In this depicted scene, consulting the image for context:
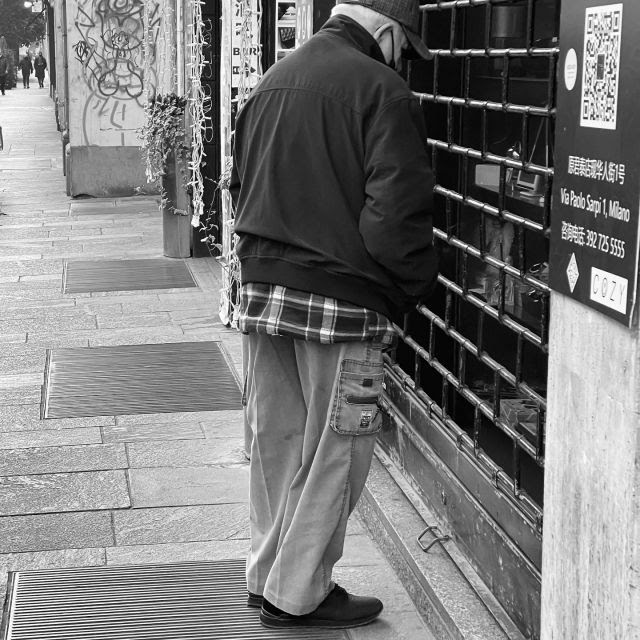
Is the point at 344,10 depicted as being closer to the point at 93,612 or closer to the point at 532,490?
the point at 532,490

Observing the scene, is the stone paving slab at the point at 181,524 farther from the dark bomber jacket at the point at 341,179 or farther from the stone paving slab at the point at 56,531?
the dark bomber jacket at the point at 341,179

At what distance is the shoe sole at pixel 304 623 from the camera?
12.0ft

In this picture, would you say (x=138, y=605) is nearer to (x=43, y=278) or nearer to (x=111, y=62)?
(x=43, y=278)

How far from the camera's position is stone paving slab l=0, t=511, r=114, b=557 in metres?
4.36

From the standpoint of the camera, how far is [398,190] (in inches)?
120

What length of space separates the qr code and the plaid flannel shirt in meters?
1.12

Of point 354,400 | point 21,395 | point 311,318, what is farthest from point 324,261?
point 21,395

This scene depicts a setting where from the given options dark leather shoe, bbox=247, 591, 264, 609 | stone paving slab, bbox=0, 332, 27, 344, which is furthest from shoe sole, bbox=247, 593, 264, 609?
stone paving slab, bbox=0, 332, 27, 344

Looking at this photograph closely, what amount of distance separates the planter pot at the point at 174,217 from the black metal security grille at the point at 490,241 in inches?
Result: 209

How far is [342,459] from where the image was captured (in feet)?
11.2

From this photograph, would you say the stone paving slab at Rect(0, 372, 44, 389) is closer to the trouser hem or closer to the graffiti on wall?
the trouser hem

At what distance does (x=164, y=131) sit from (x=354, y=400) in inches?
251

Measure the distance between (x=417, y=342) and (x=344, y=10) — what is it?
5.68ft

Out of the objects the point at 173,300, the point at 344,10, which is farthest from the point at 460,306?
the point at 173,300
